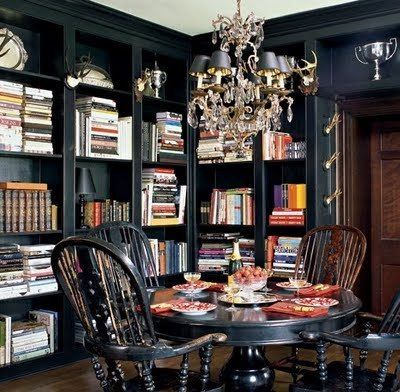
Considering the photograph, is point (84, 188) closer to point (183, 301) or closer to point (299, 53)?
point (183, 301)

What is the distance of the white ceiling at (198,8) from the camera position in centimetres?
436

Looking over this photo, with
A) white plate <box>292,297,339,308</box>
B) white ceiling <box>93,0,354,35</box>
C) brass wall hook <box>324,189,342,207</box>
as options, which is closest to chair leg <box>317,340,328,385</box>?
white plate <box>292,297,339,308</box>

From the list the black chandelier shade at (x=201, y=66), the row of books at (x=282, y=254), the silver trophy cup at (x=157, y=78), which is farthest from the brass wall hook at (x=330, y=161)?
the black chandelier shade at (x=201, y=66)

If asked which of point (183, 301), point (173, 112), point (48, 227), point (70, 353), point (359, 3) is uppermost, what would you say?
point (359, 3)

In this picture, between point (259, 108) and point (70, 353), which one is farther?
point (70, 353)

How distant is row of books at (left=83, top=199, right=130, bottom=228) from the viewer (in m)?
4.46

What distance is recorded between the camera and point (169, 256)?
203 inches

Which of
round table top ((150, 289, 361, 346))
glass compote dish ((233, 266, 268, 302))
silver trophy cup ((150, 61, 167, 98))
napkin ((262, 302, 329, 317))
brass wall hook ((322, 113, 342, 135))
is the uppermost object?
silver trophy cup ((150, 61, 167, 98))

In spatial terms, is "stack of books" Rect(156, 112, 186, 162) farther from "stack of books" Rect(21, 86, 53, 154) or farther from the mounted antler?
"stack of books" Rect(21, 86, 53, 154)

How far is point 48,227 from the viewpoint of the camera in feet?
13.8

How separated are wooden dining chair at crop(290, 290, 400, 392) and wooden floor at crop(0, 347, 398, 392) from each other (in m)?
1.12

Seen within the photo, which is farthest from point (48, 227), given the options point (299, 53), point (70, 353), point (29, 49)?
point (299, 53)

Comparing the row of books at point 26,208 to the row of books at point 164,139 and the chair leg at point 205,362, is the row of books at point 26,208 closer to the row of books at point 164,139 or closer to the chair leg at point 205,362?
the row of books at point 164,139

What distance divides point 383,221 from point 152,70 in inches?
94.9
